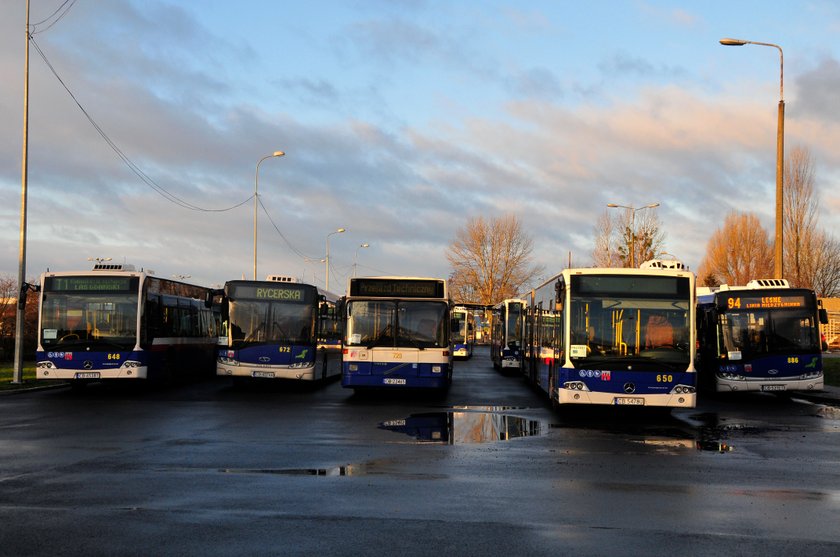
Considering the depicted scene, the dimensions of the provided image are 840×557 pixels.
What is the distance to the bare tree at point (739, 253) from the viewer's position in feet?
255

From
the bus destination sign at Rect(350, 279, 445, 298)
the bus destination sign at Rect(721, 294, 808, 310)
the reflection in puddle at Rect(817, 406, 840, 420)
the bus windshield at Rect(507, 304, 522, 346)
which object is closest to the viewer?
the reflection in puddle at Rect(817, 406, 840, 420)

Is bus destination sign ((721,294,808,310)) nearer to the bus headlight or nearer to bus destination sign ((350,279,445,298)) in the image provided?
bus destination sign ((350,279,445,298))

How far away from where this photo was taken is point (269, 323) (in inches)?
1010

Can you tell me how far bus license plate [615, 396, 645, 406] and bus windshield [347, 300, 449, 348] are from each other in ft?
19.8

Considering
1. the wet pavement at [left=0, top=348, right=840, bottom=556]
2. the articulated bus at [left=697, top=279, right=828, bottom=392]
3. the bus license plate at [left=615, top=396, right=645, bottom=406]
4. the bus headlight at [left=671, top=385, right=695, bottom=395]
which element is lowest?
the wet pavement at [left=0, top=348, right=840, bottom=556]

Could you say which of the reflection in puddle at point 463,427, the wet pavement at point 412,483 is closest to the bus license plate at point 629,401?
the wet pavement at point 412,483

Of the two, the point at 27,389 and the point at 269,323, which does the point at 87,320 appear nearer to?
Answer: the point at 27,389

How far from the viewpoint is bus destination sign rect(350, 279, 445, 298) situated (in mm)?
22656

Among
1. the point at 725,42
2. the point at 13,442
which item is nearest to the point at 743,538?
the point at 13,442

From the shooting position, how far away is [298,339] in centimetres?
2566

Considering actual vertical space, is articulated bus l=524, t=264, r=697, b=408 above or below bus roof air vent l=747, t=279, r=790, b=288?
below

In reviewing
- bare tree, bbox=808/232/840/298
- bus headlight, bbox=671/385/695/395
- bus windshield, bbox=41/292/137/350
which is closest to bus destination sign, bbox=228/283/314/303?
bus windshield, bbox=41/292/137/350

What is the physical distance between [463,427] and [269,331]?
1034 cm

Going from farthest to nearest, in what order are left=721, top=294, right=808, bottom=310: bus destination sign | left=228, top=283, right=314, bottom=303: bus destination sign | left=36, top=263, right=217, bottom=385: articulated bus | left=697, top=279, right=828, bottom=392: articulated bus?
left=228, top=283, right=314, bottom=303: bus destination sign
left=721, top=294, right=808, bottom=310: bus destination sign
left=697, top=279, right=828, bottom=392: articulated bus
left=36, top=263, right=217, bottom=385: articulated bus
